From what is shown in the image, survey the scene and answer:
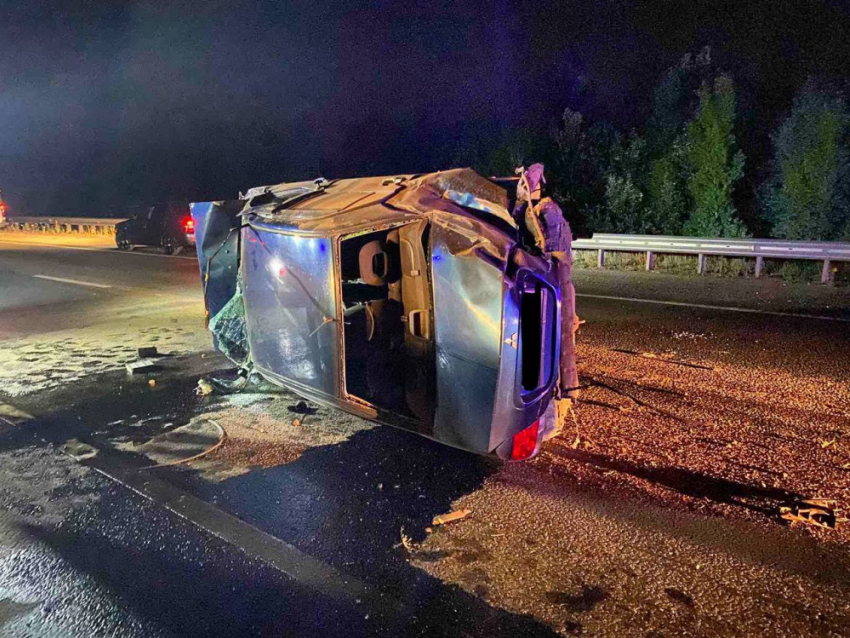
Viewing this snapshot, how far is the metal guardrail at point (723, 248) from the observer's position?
38.0ft

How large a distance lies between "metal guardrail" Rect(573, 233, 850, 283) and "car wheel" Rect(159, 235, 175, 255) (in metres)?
11.3

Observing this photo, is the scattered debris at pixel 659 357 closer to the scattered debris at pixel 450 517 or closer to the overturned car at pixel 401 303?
the overturned car at pixel 401 303

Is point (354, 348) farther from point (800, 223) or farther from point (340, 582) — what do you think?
point (800, 223)

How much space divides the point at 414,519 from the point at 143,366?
4766mm

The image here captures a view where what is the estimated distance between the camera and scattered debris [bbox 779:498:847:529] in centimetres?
388

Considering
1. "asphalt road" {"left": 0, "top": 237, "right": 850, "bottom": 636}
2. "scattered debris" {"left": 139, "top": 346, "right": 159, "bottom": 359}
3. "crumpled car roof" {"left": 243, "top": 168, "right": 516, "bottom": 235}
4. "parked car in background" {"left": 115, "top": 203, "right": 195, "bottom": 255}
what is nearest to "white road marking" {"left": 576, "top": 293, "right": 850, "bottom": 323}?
"asphalt road" {"left": 0, "top": 237, "right": 850, "bottom": 636}

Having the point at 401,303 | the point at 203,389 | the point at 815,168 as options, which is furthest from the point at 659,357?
the point at 815,168

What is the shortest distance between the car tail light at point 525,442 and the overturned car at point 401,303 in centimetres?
1

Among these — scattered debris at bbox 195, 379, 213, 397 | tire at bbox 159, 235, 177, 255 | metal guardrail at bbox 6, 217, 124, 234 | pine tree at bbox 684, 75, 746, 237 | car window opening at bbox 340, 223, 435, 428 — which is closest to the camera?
car window opening at bbox 340, 223, 435, 428

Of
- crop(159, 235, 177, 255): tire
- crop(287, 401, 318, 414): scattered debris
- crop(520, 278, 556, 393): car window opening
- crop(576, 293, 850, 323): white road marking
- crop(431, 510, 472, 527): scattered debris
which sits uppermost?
crop(159, 235, 177, 255): tire

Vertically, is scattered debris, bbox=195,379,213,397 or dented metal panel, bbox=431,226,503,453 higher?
dented metal panel, bbox=431,226,503,453

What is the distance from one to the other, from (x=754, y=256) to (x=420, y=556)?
11105 millimetres

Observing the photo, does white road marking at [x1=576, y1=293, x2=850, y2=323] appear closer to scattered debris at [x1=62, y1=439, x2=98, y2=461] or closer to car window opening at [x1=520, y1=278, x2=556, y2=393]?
car window opening at [x1=520, y1=278, x2=556, y2=393]

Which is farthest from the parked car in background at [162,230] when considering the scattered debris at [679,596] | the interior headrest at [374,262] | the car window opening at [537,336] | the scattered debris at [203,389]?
the scattered debris at [679,596]
